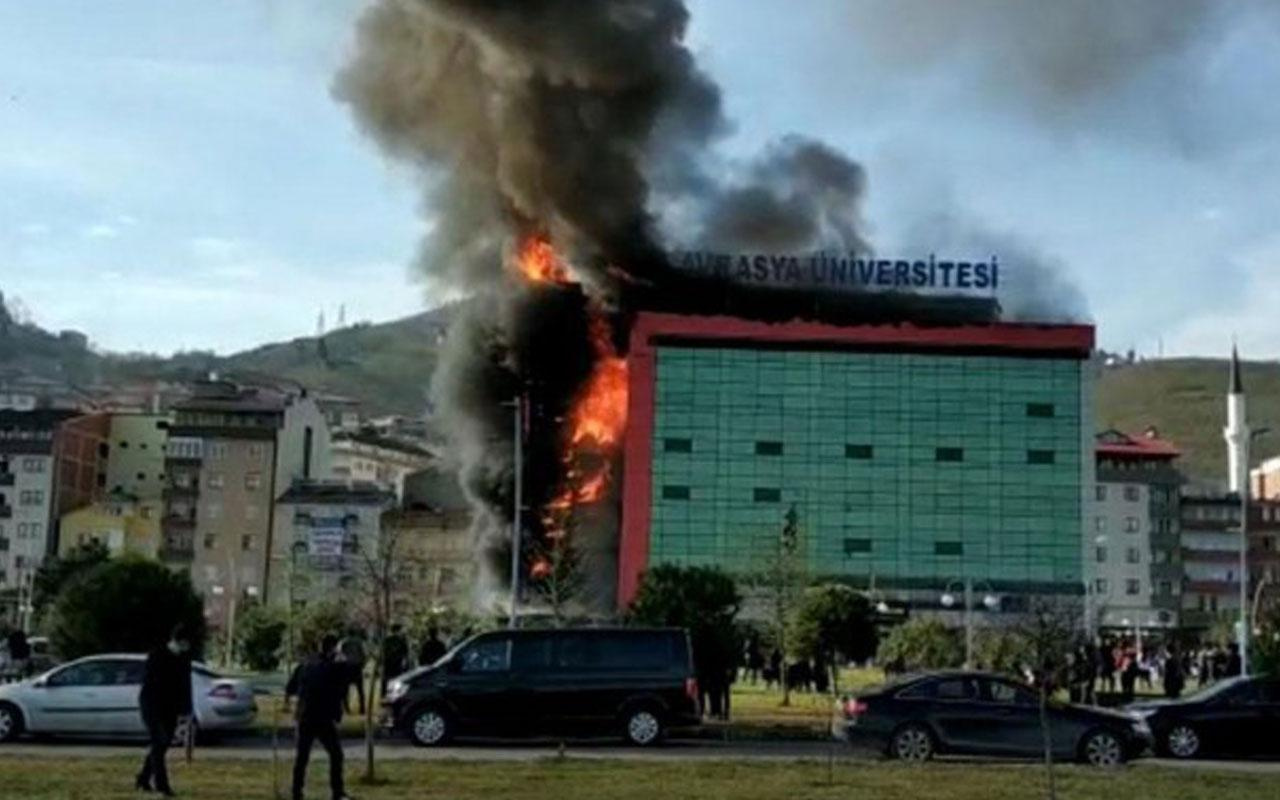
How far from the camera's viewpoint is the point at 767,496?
107 meters

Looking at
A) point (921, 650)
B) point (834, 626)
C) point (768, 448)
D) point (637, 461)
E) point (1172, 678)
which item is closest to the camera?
point (1172, 678)

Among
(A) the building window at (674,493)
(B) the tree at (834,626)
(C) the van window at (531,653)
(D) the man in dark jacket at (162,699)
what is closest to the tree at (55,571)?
(A) the building window at (674,493)

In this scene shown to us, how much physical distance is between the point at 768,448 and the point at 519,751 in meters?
82.4

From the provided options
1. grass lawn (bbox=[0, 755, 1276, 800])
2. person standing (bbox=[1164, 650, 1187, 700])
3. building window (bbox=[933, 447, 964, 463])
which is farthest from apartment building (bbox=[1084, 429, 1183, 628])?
grass lawn (bbox=[0, 755, 1276, 800])

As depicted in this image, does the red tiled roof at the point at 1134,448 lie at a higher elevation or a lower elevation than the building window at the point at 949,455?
higher

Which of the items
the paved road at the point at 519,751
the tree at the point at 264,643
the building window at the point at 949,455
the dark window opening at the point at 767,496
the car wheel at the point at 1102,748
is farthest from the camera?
the building window at the point at 949,455

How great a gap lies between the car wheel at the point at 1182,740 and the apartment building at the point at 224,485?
3794 inches

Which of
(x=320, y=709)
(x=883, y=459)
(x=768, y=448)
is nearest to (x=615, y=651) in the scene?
(x=320, y=709)

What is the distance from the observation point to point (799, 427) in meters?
108

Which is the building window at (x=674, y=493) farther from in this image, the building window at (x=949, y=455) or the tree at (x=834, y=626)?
the tree at (x=834, y=626)

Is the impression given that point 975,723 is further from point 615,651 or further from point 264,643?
point 264,643

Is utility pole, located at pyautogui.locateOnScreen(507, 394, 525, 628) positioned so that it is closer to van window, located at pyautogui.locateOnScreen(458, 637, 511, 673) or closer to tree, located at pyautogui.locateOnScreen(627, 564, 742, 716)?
tree, located at pyautogui.locateOnScreen(627, 564, 742, 716)

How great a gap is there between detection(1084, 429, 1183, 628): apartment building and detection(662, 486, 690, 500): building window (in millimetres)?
40785

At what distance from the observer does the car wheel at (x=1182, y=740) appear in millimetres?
27344
